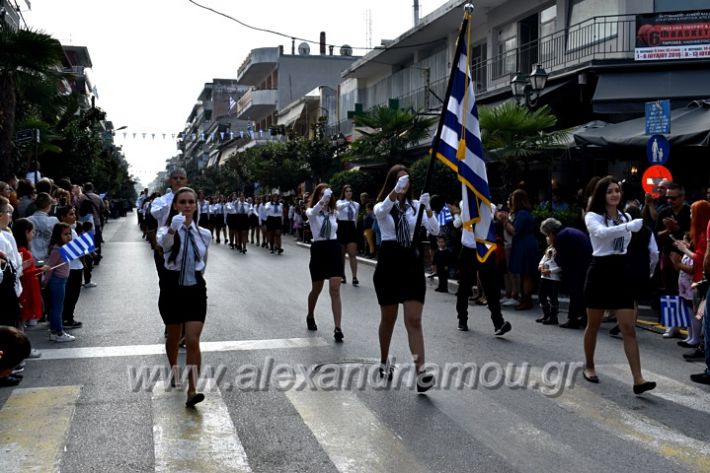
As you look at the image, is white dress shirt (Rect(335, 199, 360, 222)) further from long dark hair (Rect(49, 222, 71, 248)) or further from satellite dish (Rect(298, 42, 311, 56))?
satellite dish (Rect(298, 42, 311, 56))

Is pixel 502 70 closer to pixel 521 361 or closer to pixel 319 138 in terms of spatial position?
pixel 319 138

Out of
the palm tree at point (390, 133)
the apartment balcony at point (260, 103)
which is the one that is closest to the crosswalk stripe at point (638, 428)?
the palm tree at point (390, 133)

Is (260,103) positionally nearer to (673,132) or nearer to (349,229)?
(349,229)

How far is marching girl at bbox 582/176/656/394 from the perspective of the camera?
273 inches

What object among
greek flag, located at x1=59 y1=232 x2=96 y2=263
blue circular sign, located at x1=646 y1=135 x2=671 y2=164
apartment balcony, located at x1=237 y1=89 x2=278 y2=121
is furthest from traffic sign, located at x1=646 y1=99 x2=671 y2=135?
apartment balcony, located at x1=237 y1=89 x2=278 y2=121

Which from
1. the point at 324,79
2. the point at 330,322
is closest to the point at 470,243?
the point at 330,322

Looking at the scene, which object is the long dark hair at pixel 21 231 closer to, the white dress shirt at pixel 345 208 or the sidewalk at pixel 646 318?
the white dress shirt at pixel 345 208

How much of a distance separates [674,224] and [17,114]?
19.0m

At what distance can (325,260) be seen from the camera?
9.73 meters

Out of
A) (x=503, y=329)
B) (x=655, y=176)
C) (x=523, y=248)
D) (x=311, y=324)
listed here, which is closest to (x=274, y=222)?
(x=523, y=248)

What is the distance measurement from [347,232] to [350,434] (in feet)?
33.8

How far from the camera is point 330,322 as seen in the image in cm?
1055

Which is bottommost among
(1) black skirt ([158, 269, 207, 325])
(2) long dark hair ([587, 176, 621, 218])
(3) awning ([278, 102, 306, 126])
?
(1) black skirt ([158, 269, 207, 325])

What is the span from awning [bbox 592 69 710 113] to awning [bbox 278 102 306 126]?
34670 millimetres
